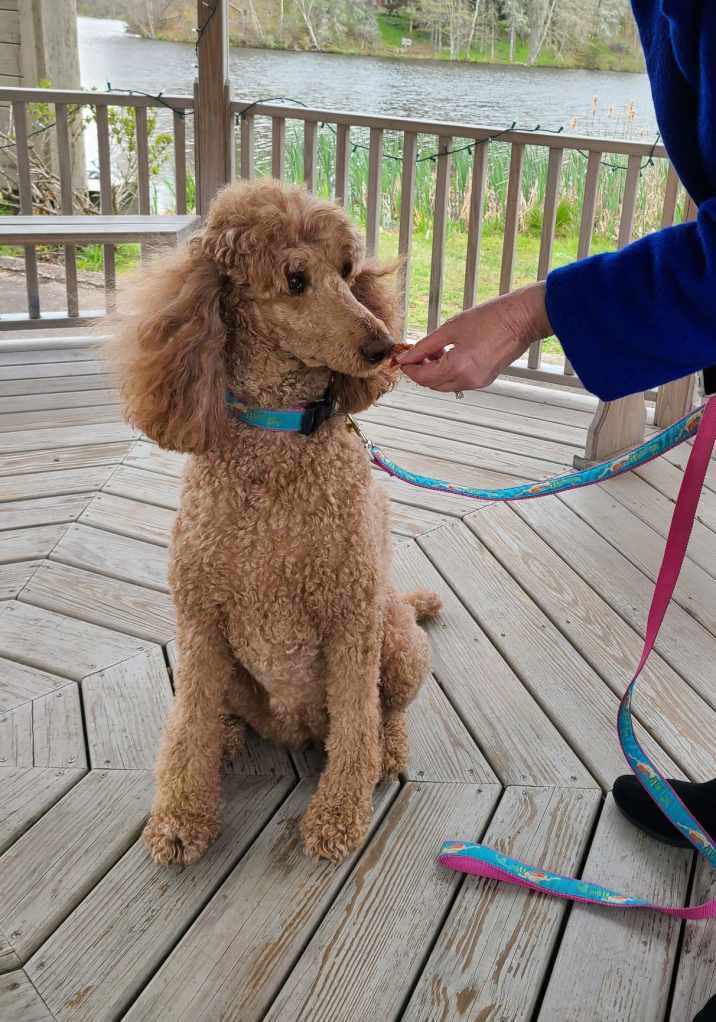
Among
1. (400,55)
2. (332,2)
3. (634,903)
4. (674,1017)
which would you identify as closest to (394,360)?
(634,903)

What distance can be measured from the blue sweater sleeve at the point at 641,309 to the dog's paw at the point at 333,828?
2.54ft

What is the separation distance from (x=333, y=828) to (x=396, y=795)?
0.18 m

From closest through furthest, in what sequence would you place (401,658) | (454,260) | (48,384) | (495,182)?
(401,658), (48,384), (495,182), (454,260)

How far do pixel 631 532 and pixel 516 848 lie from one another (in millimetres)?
1287

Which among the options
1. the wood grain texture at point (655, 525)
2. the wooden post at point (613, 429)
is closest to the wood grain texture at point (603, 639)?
the wood grain texture at point (655, 525)

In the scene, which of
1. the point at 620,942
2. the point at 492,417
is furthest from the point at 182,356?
the point at 492,417

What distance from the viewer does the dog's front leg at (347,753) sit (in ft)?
4.61

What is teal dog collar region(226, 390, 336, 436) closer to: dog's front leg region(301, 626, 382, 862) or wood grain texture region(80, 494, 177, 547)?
dog's front leg region(301, 626, 382, 862)

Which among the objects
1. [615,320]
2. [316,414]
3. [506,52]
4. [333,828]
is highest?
[506,52]

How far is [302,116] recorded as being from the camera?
12.1 ft

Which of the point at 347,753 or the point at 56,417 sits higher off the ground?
the point at 347,753

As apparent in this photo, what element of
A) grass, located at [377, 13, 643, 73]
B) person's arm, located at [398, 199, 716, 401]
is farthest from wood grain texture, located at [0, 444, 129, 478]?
grass, located at [377, 13, 643, 73]

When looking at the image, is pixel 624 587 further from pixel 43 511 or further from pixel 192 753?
pixel 43 511

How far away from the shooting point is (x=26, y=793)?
1501 millimetres
